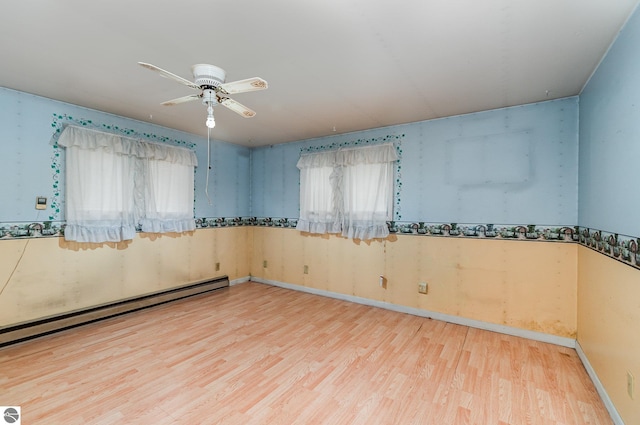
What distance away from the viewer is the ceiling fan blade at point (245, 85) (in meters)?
1.83

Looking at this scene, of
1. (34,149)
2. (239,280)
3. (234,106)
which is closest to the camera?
(234,106)

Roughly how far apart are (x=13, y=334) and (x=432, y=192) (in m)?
4.75

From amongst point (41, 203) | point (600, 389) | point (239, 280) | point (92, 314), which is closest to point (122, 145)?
point (41, 203)

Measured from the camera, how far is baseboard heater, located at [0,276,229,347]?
2.73 m

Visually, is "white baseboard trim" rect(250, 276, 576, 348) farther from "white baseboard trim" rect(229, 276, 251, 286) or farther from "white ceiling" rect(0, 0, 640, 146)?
"white ceiling" rect(0, 0, 640, 146)

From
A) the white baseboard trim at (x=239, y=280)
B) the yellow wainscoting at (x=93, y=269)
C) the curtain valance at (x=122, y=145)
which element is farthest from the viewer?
the white baseboard trim at (x=239, y=280)

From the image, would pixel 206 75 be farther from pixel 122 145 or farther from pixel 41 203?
pixel 41 203

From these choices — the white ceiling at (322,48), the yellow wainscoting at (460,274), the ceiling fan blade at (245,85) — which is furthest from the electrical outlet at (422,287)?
the ceiling fan blade at (245,85)

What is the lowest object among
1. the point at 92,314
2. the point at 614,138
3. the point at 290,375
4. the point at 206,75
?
the point at 290,375

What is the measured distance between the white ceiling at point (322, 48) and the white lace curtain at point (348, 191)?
39.1 inches

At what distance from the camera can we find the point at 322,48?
2.02 metres

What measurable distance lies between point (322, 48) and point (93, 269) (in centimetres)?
362

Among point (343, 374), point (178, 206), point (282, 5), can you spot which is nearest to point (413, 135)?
point (282, 5)

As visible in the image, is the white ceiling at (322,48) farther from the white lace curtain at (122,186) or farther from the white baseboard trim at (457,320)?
the white baseboard trim at (457,320)
